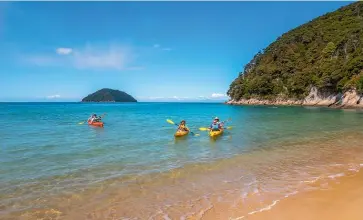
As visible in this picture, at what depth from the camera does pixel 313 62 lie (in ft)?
305

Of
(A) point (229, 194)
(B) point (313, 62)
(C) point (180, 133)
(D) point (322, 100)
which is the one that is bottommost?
(A) point (229, 194)

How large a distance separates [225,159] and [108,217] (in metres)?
7.75

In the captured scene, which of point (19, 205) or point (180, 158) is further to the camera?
point (180, 158)

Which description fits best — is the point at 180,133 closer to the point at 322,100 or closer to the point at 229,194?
the point at 229,194

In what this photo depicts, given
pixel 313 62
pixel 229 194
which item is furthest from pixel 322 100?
pixel 229 194

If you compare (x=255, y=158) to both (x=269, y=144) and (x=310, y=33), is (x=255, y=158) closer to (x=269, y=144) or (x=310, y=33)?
(x=269, y=144)

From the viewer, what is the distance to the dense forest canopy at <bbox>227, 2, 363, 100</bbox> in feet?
231

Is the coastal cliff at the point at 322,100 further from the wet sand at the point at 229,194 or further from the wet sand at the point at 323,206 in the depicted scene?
the wet sand at the point at 323,206

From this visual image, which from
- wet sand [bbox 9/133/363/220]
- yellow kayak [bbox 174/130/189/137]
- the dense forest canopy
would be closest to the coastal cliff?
the dense forest canopy

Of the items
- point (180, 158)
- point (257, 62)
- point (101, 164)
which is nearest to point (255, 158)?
point (180, 158)

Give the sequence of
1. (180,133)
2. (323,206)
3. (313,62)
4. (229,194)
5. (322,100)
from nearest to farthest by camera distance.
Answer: (323,206) → (229,194) → (180,133) → (322,100) → (313,62)

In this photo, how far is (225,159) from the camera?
13672 mm

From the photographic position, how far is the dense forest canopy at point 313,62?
70500 mm

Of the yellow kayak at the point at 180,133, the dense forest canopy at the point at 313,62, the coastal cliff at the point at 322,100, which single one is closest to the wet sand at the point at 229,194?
the yellow kayak at the point at 180,133
